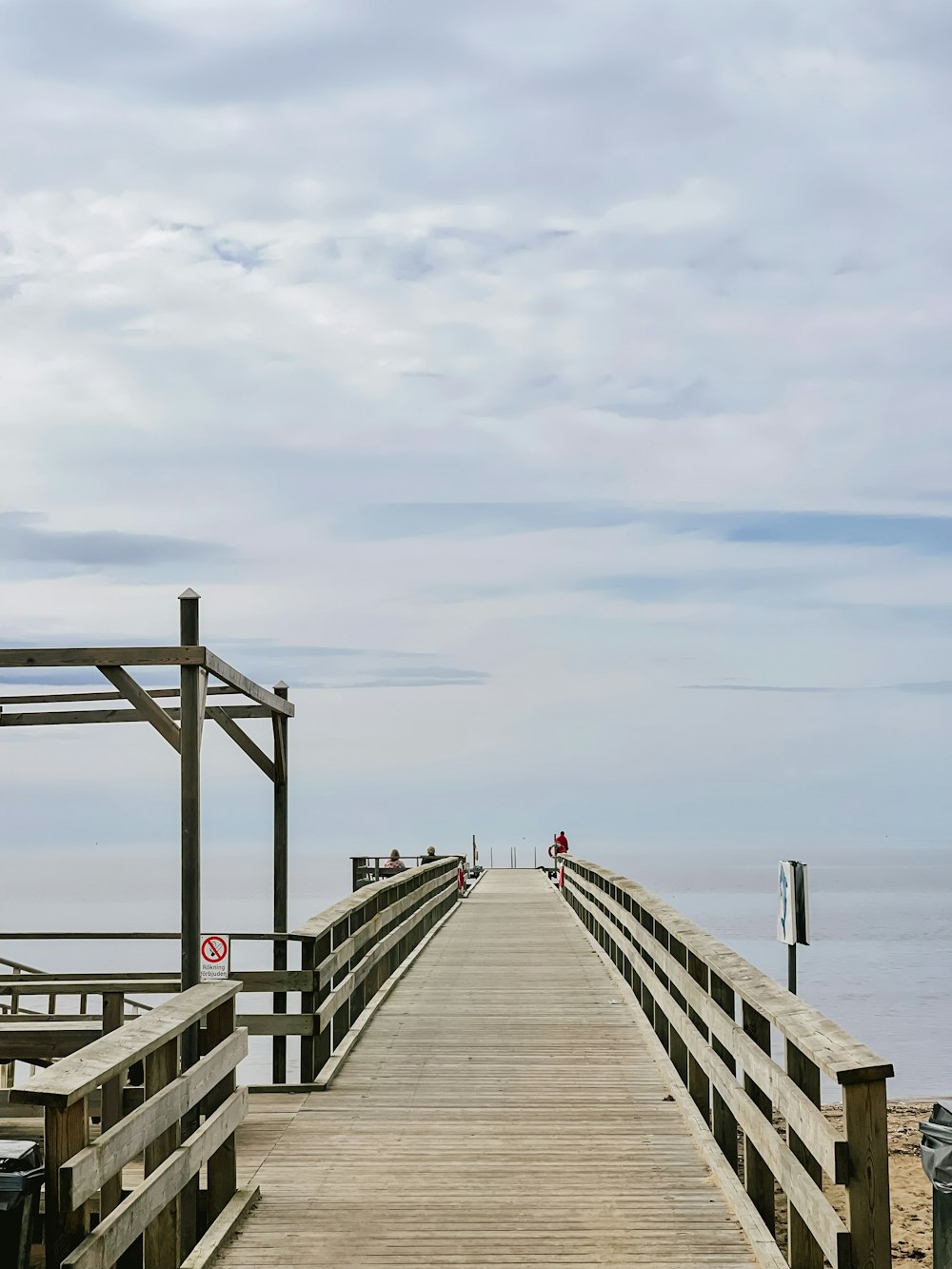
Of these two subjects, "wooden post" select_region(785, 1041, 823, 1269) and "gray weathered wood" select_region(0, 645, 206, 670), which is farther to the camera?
"gray weathered wood" select_region(0, 645, 206, 670)

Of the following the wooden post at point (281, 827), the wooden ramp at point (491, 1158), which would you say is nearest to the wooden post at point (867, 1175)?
the wooden ramp at point (491, 1158)

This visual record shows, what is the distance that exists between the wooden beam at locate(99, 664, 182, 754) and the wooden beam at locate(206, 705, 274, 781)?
1657 millimetres

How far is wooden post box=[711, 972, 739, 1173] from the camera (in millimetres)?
6512

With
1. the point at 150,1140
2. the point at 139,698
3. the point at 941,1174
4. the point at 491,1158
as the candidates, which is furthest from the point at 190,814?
the point at 941,1174

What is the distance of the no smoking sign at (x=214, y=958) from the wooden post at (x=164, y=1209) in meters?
3.29

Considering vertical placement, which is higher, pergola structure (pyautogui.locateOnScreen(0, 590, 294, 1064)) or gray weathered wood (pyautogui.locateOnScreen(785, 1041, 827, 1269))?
pergola structure (pyautogui.locateOnScreen(0, 590, 294, 1064))

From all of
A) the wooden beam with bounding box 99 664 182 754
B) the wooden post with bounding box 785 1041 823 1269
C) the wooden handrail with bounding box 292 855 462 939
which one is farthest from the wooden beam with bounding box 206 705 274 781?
the wooden post with bounding box 785 1041 823 1269

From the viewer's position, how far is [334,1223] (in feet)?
19.1

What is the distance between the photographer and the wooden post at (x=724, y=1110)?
6.51 m

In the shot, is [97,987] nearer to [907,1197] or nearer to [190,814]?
[190,814]

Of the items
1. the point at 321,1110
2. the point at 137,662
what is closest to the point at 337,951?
the point at 321,1110

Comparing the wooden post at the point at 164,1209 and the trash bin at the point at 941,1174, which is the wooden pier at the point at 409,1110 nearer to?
the wooden post at the point at 164,1209

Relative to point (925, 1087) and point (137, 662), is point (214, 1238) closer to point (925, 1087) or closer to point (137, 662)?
point (137, 662)

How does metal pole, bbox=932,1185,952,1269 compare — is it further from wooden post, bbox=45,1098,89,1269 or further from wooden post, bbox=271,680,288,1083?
wooden post, bbox=271,680,288,1083
